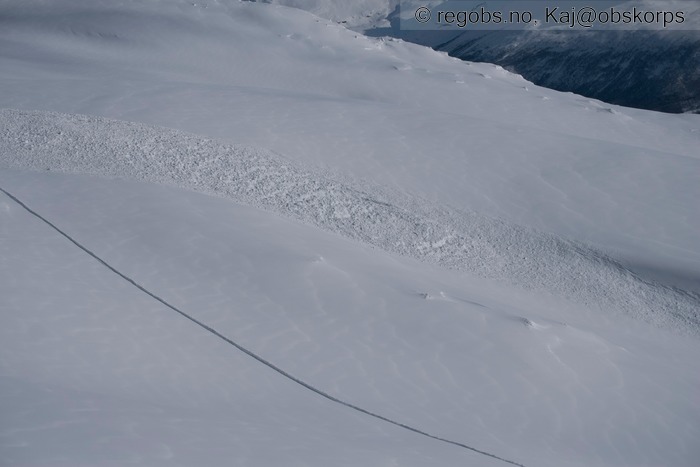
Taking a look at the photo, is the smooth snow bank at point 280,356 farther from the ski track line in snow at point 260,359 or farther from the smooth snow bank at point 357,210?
the smooth snow bank at point 357,210

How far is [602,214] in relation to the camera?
37.9 ft

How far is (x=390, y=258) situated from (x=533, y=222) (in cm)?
290

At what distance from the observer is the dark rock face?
197ft

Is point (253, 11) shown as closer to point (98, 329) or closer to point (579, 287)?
point (579, 287)

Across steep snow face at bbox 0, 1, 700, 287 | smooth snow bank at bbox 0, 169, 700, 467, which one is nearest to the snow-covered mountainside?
steep snow face at bbox 0, 1, 700, 287

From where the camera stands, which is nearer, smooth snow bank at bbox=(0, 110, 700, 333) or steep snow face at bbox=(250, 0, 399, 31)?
smooth snow bank at bbox=(0, 110, 700, 333)

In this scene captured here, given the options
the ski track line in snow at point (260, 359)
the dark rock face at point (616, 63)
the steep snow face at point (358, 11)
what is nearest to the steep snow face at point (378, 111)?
the ski track line in snow at point (260, 359)

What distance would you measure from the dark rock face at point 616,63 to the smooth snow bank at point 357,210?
51658 mm

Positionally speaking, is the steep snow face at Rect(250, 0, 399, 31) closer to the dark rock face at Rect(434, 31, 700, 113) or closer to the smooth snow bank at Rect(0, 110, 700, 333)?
the dark rock face at Rect(434, 31, 700, 113)

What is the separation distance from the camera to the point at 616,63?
66125mm

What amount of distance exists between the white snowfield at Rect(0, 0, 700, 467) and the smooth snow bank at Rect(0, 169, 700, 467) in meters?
0.03

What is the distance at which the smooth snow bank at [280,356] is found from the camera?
4906 millimetres

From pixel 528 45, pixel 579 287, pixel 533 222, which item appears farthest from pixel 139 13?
pixel 528 45

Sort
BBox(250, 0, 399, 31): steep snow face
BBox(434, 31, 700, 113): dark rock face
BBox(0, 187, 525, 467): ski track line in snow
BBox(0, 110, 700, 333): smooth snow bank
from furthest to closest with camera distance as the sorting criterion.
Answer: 1. BBox(250, 0, 399, 31): steep snow face
2. BBox(434, 31, 700, 113): dark rock face
3. BBox(0, 110, 700, 333): smooth snow bank
4. BBox(0, 187, 525, 467): ski track line in snow
